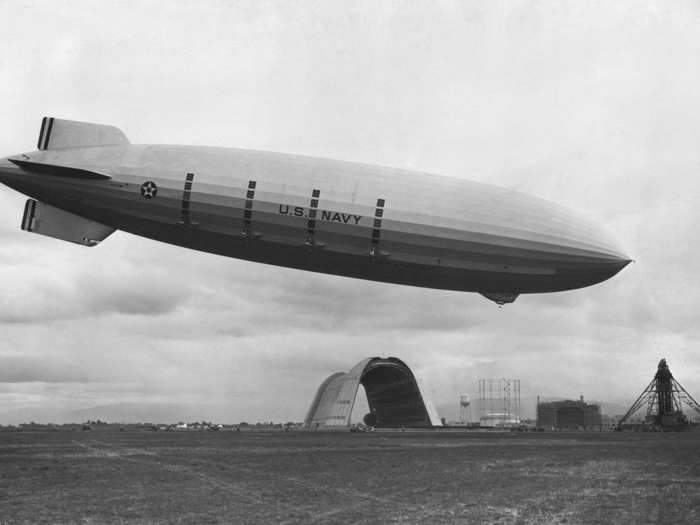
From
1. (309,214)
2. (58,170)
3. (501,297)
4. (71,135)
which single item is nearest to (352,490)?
(309,214)

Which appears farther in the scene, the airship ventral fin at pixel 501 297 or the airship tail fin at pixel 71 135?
the airship ventral fin at pixel 501 297

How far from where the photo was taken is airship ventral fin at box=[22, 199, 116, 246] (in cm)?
4128

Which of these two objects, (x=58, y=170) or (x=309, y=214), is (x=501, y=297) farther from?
(x=58, y=170)

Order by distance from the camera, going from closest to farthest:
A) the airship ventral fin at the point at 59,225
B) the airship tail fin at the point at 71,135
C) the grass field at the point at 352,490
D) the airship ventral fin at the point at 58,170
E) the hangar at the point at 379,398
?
the grass field at the point at 352,490, the airship ventral fin at the point at 58,170, the airship ventral fin at the point at 59,225, the airship tail fin at the point at 71,135, the hangar at the point at 379,398

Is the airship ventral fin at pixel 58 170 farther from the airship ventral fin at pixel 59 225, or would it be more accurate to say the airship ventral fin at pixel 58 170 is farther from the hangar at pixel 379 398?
the hangar at pixel 379 398

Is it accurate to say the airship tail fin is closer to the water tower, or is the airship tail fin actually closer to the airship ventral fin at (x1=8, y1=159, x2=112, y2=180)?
the airship ventral fin at (x1=8, y1=159, x2=112, y2=180)

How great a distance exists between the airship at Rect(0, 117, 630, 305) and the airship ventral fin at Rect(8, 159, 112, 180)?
2.9 inches

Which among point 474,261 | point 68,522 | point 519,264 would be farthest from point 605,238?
point 68,522

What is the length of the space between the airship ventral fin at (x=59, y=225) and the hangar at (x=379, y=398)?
82.7 m

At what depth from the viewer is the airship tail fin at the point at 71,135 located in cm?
4300

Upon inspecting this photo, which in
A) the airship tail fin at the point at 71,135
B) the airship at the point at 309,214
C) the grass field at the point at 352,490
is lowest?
the grass field at the point at 352,490

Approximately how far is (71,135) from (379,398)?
361ft

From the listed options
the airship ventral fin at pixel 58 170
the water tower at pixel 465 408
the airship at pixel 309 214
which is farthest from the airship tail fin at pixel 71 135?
the water tower at pixel 465 408

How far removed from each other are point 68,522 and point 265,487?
26.7ft
